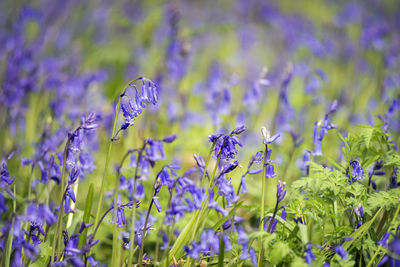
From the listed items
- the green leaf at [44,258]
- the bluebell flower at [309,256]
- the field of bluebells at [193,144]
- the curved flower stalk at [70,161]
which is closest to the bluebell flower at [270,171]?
the field of bluebells at [193,144]

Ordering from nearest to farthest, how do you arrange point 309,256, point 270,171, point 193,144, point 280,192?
point 309,256
point 280,192
point 270,171
point 193,144

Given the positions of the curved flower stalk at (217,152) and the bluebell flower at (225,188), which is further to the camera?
the curved flower stalk at (217,152)

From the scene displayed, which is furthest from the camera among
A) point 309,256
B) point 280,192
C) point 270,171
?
point 270,171

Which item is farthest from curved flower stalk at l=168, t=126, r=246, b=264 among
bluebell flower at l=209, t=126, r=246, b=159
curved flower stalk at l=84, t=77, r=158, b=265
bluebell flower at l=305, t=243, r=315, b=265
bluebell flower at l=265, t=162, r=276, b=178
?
bluebell flower at l=305, t=243, r=315, b=265

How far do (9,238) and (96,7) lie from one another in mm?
9938

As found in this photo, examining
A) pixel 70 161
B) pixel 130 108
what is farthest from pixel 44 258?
pixel 130 108

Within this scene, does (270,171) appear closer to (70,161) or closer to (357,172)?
(357,172)

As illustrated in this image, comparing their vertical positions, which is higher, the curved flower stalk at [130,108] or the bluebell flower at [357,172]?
the curved flower stalk at [130,108]

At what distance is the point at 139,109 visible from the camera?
1897mm

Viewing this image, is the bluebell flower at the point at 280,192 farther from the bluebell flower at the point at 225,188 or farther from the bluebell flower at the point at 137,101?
the bluebell flower at the point at 137,101

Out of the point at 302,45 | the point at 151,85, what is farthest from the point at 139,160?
the point at 302,45

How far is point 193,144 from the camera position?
5.21 m

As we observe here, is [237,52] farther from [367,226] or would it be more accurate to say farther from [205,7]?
[367,226]

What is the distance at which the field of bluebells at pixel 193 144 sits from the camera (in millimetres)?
1802
